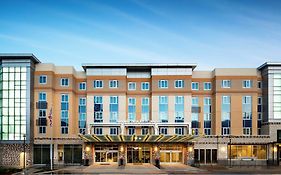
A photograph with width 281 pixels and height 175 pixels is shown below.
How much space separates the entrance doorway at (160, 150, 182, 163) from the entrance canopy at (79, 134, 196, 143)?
8.20 feet

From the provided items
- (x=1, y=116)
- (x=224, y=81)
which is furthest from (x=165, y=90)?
(x=1, y=116)

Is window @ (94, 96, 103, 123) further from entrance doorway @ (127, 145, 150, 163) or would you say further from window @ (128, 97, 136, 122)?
entrance doorway @ (127, 145, 150, 163)

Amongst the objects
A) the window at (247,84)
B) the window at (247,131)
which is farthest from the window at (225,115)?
the window at (247,84)

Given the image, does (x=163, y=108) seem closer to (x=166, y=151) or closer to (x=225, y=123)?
(x=166, y=151)

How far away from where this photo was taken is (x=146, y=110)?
5888 cm

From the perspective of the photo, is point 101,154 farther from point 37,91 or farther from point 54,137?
point 37,91

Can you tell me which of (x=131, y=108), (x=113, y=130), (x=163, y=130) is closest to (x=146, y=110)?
(x=131, y=108)

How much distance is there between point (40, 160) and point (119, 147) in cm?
1211

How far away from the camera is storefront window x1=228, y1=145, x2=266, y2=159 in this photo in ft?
184

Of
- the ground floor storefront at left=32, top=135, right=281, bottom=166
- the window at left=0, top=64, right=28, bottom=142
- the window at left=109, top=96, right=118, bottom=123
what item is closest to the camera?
the window at left=0, top=64, right=28, bottom=142

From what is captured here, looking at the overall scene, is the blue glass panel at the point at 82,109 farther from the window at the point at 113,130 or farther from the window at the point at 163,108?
the window at the point at 163,108

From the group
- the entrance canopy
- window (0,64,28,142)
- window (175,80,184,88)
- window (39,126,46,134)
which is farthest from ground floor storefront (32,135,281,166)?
window (175,80,184,88)

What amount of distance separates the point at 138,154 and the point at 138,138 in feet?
16.4

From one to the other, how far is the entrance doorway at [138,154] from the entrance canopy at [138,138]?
2.10 m
